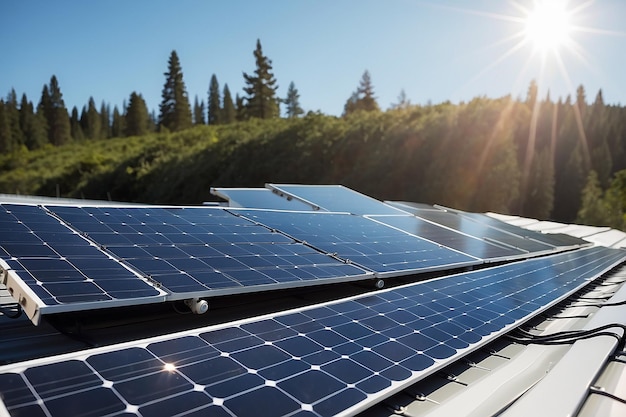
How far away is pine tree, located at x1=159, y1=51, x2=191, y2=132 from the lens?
8806cm

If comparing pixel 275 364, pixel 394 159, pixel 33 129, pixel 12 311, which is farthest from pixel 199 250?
pixel 33 129

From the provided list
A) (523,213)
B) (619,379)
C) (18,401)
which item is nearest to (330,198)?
(619,379)

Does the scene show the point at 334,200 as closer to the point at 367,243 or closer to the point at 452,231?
the point at 452,231

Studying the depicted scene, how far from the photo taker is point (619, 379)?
11.9 ft

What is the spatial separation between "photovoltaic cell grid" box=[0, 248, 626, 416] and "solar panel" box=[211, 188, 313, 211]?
6.27 metres

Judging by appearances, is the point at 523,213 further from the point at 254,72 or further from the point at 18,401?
the point at 254,72

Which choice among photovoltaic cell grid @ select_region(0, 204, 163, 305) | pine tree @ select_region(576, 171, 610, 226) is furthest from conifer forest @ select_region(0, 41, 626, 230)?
photovoltaic cell grid @ select_region(0, 204, 163, 305)

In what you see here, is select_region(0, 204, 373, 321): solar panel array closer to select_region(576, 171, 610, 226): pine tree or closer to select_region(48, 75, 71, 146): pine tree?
select_region(576, 171, 610, 226): pine tree

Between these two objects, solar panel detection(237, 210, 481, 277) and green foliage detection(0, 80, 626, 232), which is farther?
green foliage detection(0, 80, 626, 232)

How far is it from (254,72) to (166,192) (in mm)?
32993

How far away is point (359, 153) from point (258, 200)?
139 feet

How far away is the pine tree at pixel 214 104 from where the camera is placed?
105 meters

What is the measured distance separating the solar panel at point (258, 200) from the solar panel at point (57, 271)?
6064 millimetres

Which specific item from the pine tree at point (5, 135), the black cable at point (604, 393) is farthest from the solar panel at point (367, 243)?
the pine tree at point (5, 135)
